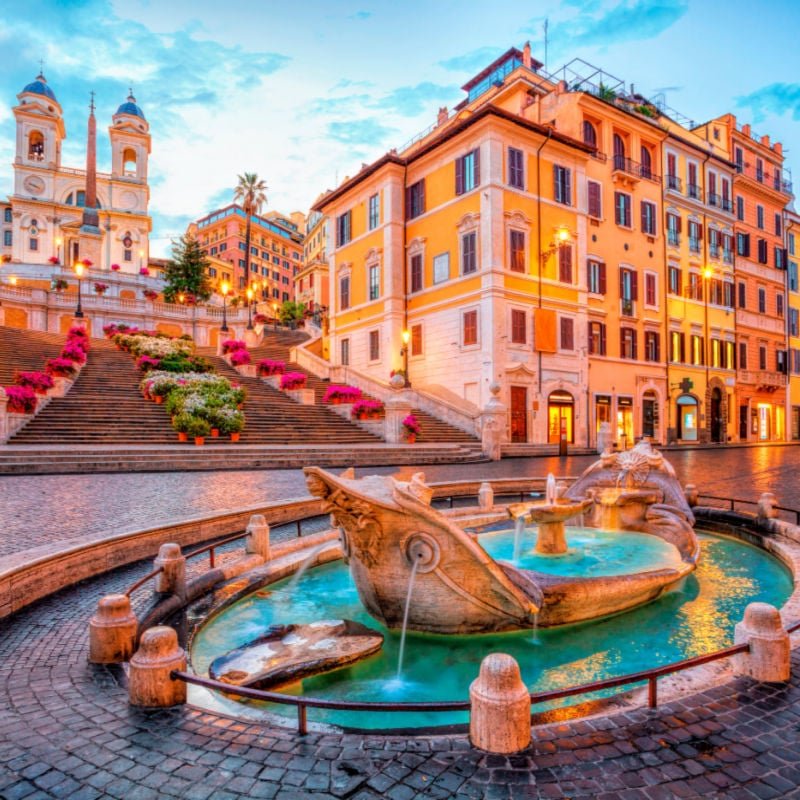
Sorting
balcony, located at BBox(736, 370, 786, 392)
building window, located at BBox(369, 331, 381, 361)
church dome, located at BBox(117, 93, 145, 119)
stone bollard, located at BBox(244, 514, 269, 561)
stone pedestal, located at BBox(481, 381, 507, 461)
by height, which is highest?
church dome, located at BBox(117, 93, 145, 119)

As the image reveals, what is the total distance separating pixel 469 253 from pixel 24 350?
21352mm

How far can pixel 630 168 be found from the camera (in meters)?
31.3

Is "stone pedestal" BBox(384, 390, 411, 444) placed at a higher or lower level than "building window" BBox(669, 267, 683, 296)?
lower

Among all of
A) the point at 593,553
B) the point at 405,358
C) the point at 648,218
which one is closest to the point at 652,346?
the point at 648,218

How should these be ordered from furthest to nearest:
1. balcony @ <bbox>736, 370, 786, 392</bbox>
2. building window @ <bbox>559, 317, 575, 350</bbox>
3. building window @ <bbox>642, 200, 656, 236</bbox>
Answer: balcony @ <bbox>736, 370, 786, 392</bbox>, building window @ <bbox>642, 200, 656, 236</bbox>, building window @ <bbox>559, 317, 575, 350</bbox>

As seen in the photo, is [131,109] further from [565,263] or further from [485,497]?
[485,497]

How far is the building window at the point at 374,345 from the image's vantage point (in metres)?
31.3

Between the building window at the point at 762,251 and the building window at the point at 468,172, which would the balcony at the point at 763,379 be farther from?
the building window at the point at 468,172

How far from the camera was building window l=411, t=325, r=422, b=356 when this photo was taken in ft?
97.7

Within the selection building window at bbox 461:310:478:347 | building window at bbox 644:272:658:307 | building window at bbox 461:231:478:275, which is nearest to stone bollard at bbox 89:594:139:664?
building window at bbox 461:310:478:347

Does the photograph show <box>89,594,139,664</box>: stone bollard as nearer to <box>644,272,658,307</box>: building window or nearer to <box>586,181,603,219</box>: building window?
<box>586,181,603,219</box>: building window

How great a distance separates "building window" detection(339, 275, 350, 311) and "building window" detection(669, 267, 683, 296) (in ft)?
65.4

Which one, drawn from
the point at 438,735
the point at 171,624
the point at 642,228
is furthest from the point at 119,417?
the point at 642,228

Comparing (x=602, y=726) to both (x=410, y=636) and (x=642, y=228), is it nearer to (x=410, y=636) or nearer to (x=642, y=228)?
(x=410, y=636)
